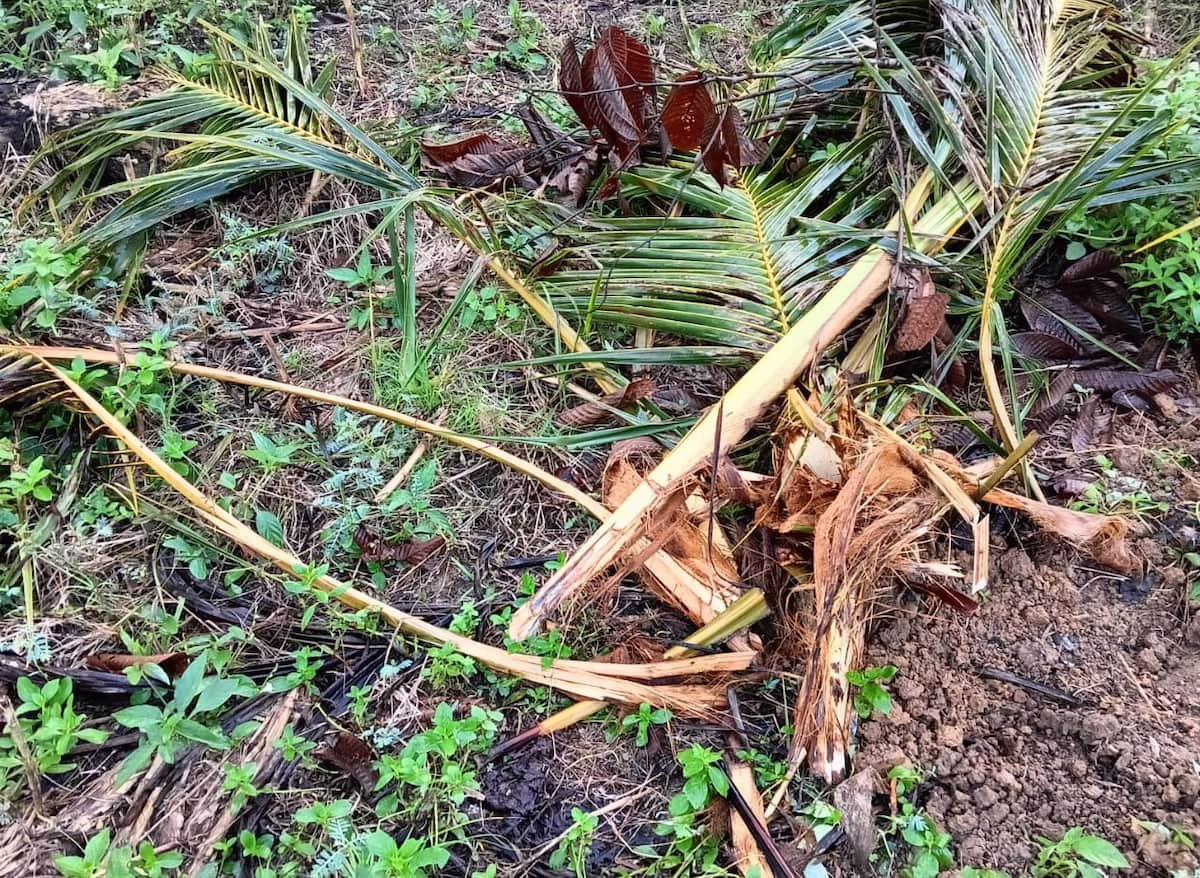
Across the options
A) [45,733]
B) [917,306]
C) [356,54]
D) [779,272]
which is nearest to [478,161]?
[356,54]

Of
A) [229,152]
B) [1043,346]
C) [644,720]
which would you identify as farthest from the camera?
[229,152]

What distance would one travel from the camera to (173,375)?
167 centimetres

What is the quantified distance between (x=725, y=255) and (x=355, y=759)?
1.19 meters

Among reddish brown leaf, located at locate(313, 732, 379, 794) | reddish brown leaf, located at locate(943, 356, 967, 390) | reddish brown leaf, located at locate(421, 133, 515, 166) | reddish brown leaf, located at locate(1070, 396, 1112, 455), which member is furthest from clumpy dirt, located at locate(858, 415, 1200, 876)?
reddish brown leaf, located at locate(421, 133, 515, 166)

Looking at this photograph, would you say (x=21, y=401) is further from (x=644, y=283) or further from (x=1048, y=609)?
(x=1048, y=609)

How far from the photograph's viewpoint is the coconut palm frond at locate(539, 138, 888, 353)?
1534mm

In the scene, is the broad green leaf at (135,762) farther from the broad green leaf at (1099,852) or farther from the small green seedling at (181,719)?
the broad green leaf at (1099,852)

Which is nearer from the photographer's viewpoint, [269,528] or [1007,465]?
[1007,465]

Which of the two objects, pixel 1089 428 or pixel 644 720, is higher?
pixel 1089 428

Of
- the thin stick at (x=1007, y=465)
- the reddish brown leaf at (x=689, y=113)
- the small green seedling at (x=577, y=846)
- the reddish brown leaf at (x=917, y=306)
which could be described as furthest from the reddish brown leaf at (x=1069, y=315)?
the small green seedling at (x=577, y=846)

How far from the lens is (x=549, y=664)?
4.37 feet

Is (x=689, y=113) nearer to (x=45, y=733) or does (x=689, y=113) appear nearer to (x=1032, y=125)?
(x=1032, y=125)

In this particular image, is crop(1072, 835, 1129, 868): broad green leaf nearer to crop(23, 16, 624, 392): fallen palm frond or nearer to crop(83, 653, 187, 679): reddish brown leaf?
crop(23, 16, 624, 392): fallen palm frond

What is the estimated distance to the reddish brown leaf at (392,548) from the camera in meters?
1.52
